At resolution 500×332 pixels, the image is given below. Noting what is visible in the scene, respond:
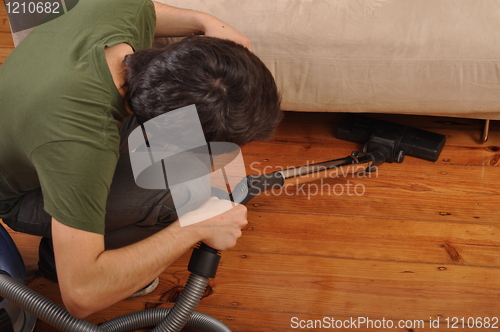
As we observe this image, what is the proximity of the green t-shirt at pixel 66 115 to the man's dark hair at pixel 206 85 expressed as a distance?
5cm

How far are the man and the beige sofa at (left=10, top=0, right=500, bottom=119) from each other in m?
0.52

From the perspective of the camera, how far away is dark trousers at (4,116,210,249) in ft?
3.33

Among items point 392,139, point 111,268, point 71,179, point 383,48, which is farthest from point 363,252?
point 71,179

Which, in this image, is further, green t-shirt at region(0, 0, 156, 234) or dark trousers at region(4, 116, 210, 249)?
dark trousers at region(4, 116, 210, 249)

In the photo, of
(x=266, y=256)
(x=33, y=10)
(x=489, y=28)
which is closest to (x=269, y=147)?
(x=266, y=256)

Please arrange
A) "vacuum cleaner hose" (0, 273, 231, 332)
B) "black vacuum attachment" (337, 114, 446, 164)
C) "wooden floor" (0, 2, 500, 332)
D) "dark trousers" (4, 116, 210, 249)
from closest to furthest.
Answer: "vacuum cleaner hose" (0, 273, 231, 332), "dark trousers" (4, 116, 210, 249), "wooden floor" (0, 2, 500, 332), "black vacuum attachment" (337, 114, 446, 164)

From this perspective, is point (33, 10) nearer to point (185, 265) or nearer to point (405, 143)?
point (185, 265)

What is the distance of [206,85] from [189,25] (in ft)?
1.68

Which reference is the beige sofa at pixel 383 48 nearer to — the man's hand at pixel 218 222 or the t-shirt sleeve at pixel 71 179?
the man's hand at pixel 218 222

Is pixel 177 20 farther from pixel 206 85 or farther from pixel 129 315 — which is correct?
pixel 129 315

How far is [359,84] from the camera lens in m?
1.44

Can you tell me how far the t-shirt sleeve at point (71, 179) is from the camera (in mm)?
758

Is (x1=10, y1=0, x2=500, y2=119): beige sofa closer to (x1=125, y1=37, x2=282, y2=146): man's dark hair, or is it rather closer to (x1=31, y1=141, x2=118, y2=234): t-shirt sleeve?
(x1=125, y1=37, x2=282, y2=146): man's dark hair

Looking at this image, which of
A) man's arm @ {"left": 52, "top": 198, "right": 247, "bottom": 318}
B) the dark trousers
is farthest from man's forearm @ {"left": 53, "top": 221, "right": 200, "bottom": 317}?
the dark trousers
